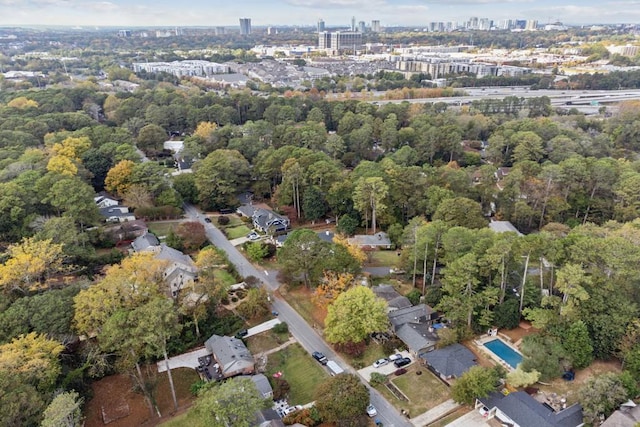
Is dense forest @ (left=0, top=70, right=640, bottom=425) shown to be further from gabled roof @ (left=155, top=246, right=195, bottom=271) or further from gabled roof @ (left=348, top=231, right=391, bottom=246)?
gabled roof @ (left=155, top=246, right=195, bottom=271)

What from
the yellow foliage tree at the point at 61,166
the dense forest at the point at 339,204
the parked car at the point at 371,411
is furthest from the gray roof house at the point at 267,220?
the parked car at the point at 371,411

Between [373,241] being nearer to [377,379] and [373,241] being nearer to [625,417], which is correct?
[377,379]

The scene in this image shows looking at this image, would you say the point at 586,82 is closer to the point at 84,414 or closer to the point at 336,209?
the point at 336,209

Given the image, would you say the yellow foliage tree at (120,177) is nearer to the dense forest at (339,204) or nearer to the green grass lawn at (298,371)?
the dense forest at (339,204)

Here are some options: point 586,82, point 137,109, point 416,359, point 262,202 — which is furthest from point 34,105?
point 586,82

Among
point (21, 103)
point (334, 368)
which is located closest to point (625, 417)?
point (334, 368)

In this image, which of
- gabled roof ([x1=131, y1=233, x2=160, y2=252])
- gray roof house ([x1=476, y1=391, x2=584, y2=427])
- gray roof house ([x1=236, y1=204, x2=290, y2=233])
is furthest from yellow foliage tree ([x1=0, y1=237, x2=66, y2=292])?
gray roof house ([x1=476, y1=391, x2=584, y2=427])
